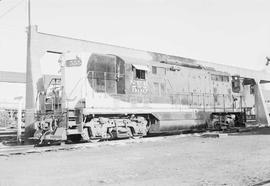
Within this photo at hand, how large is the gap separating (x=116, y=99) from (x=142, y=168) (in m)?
6.94

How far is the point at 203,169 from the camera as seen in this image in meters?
7.06

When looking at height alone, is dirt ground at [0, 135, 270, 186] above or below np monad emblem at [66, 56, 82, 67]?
below

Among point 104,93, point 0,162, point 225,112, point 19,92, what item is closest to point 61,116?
point 104,93

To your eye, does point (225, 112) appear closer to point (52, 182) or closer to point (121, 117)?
point (121, 117)

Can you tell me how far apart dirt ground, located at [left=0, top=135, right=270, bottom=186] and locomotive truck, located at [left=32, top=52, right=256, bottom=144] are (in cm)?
266

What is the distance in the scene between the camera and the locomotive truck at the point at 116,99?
13.0 m

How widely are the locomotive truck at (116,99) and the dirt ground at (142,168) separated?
8.71ft

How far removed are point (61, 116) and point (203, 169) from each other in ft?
23.4

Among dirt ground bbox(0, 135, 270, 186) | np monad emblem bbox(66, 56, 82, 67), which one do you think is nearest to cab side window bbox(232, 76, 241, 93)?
dirt ground bbox(0, 135, 270, 186)

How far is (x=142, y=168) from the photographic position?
734 centimetres

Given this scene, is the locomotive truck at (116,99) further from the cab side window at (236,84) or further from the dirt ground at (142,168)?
the cab side window at (236,84)

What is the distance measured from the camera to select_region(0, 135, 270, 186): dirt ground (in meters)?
6.00

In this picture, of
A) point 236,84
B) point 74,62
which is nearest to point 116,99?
point 74,62

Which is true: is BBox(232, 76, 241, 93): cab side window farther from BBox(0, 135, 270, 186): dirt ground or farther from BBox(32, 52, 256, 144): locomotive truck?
BBox(0, 135, 270, 186): dirt ground
